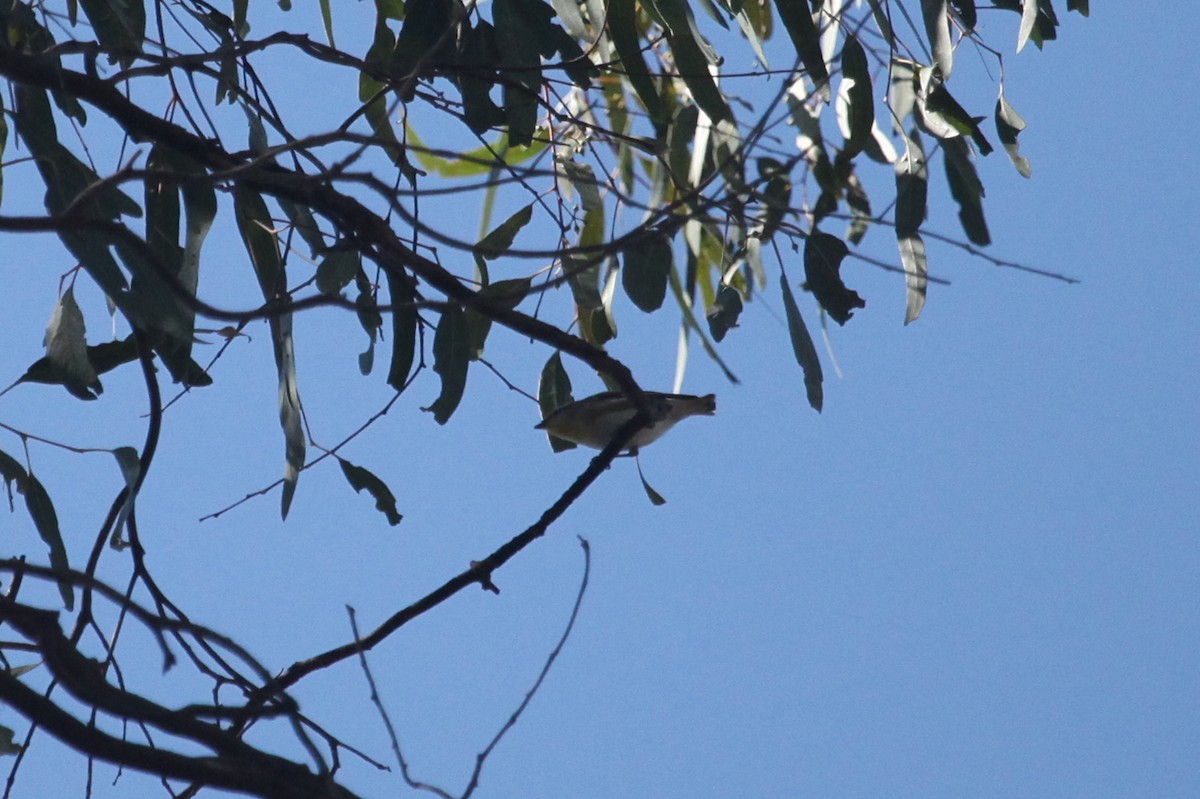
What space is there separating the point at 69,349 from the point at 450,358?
0.58 metres

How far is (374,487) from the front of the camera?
6.77 ft

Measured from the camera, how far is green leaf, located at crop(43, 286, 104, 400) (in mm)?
1844

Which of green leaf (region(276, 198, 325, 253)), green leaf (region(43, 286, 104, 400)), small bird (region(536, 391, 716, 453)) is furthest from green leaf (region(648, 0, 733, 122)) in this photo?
green leaf (region(43, 286, 104, 400))

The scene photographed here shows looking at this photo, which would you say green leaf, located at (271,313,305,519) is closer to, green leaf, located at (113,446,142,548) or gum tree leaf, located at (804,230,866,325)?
green leaf, located at (113,446,142,548)

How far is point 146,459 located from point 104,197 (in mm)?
435

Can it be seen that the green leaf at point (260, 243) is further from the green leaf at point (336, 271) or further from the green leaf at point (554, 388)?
the green leaf at point (554, 388)

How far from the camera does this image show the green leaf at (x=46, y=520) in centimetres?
197

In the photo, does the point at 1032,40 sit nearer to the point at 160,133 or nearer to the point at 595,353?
the point at 595,353

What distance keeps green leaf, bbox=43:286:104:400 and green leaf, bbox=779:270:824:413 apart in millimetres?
1101

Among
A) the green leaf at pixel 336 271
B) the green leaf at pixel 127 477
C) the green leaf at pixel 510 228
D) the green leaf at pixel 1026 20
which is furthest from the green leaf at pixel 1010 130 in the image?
the green leaf at pixel 127 477

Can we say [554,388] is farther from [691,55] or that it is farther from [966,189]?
[966,189]

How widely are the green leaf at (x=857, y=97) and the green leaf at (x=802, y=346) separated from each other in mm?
243

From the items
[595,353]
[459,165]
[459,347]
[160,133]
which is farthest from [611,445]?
[459,165]

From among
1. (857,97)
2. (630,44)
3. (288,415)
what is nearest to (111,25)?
(288,415)
